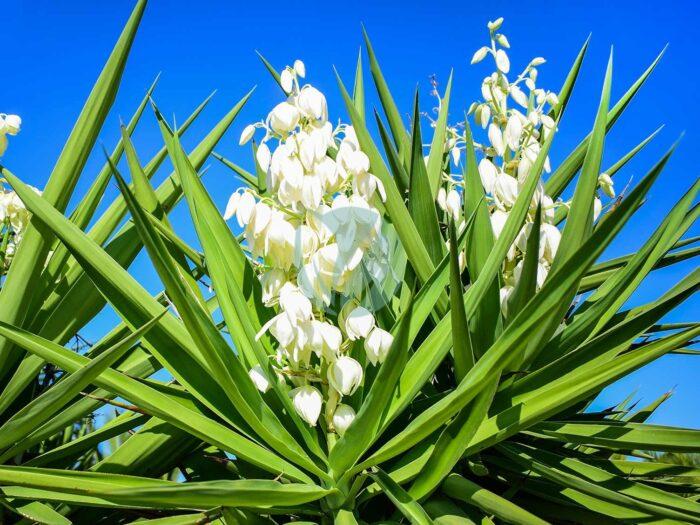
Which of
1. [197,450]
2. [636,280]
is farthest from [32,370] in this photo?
[636,280]

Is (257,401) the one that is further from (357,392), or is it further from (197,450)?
(197,450)

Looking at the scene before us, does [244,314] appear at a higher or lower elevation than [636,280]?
lower

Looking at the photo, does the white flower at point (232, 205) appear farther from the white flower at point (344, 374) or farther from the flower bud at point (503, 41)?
the flower bud at point (503, 41)

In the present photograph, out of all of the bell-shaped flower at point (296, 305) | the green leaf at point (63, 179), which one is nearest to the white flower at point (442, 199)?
the bell-shaped flower at point (296, 305)

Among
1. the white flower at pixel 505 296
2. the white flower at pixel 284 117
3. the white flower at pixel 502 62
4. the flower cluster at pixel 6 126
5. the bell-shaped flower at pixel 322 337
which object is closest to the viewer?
the bell-shaped flower at pixel 322 337

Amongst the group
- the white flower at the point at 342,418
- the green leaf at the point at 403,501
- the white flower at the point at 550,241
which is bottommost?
the green leaf at the point at 403,501

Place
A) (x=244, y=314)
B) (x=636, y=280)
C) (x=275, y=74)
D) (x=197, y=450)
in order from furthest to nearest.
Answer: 1. (x=275, y=74)
2. (x=197, y=450)
3. (x=636, y=280)
4. (x=244, y=314)

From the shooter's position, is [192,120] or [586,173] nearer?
[586,173]

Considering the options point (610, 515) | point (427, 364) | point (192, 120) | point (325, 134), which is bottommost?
point (610, 515)

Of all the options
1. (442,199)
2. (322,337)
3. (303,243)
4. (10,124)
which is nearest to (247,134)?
(303,243)
